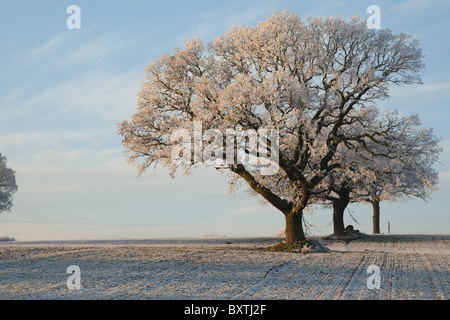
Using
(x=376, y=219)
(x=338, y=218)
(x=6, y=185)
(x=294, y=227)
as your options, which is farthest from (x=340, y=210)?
(x=6, y=185)

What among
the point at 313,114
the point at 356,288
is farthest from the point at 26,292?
the point at 313,114

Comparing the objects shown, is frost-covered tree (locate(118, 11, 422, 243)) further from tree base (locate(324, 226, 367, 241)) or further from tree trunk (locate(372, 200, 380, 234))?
tree trunk (locate(372, 200, 380, 234))

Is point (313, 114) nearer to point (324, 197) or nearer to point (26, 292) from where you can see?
point (324, 197)

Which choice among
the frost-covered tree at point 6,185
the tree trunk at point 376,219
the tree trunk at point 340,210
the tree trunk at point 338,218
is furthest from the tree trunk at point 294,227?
the frost-covered tree at point 6,185

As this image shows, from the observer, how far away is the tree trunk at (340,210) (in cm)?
4884

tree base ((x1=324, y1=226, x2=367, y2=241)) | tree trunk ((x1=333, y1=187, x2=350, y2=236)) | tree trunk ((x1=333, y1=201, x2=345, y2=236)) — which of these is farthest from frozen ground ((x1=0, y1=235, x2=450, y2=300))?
tree trunk ((x1=333, y1=201, x2=345, y2=236))

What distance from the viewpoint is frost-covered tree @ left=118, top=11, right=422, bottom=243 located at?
31.2m

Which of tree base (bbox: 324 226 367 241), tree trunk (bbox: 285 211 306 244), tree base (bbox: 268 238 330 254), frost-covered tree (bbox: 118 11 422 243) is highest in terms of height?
frost-covered tree (bbox: 118 11 422 243)

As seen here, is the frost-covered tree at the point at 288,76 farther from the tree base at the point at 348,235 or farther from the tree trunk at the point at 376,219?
the tree trunk at the point at 376,219

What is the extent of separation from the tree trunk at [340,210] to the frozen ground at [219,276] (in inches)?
715

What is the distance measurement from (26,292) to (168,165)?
15.7 m

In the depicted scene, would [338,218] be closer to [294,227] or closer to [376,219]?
[376,219]

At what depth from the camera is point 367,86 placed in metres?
32.1

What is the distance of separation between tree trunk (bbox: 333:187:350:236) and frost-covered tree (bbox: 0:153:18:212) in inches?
1523
